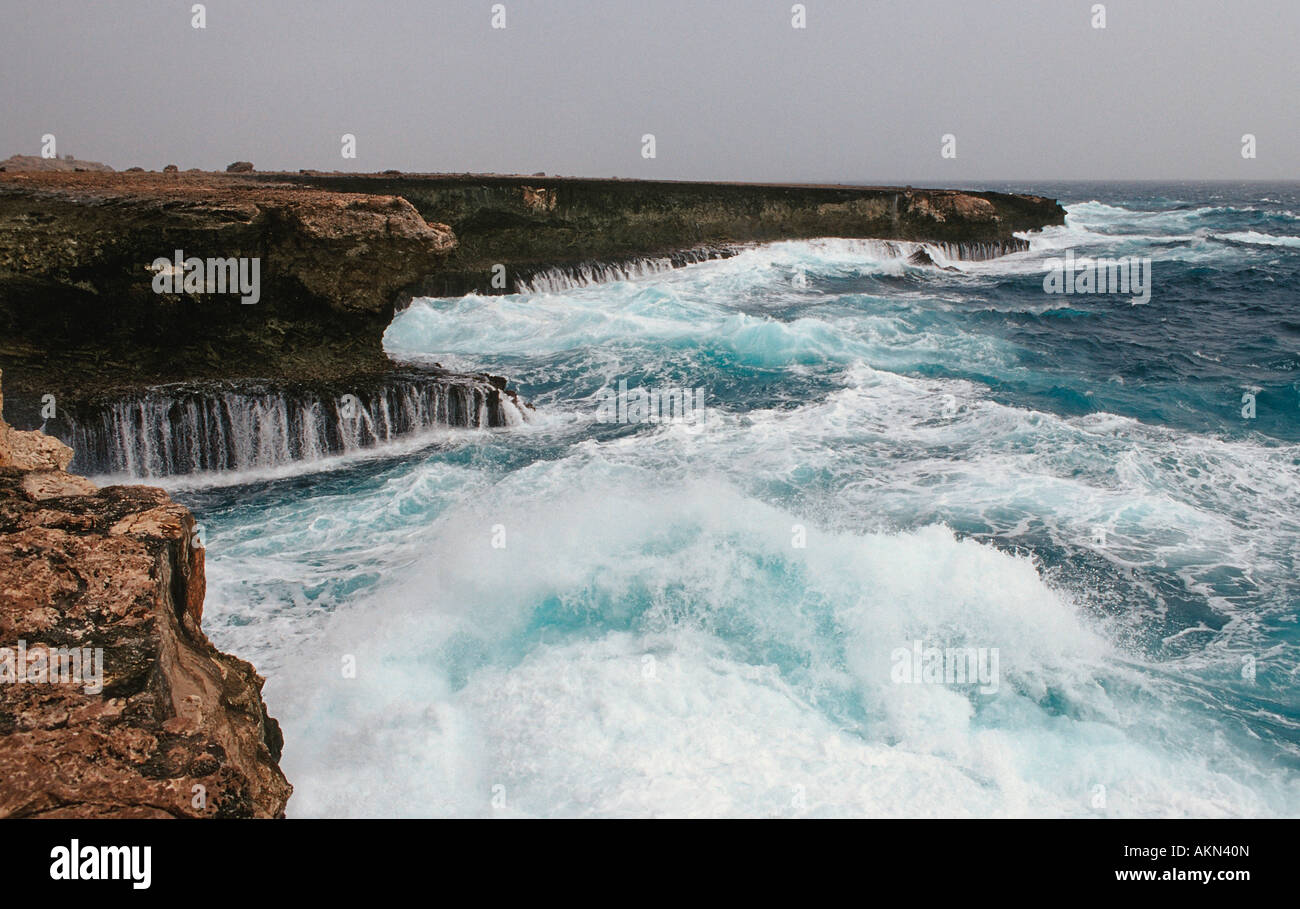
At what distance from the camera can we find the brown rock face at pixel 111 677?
10.4 ft

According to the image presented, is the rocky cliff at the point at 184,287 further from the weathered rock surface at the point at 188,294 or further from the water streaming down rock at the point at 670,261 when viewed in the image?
the water streaming down rock at the point at 670,261

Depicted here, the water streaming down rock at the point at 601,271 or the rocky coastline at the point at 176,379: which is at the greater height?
the water streaming down rock at the point at 601,271

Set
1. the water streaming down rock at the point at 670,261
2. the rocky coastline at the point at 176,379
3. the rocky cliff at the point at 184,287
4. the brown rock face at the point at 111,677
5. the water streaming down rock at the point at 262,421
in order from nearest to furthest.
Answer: the brown rock face at the point at 111,677 → the rocky coastline at the point at 176,379 → the water streaming down rock at the point at 262,421 → the rocky cliff at the point at 184,287 → the water streaming down rock at the point at 670,261

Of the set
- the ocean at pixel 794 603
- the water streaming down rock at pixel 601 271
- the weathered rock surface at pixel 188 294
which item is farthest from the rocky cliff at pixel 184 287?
the water streaming down rock at pixel 601 271

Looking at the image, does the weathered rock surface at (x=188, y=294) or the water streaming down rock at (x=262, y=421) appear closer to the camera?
the water streaming down rock at (x=262, y=421)

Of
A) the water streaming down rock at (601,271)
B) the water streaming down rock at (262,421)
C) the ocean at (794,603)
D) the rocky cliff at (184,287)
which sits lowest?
the ocean at (794,603)

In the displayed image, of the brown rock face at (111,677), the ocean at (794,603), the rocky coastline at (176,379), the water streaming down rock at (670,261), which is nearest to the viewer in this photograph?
the brown rock face at (111,677)

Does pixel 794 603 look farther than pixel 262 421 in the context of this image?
No

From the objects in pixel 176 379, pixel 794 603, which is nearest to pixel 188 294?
pixel 176 379

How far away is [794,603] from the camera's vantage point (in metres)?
7.48

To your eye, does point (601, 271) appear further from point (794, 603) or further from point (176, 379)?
point (794, 603)

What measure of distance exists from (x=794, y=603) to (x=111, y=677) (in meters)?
5.48

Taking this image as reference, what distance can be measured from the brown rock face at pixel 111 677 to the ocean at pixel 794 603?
4.64 ft
